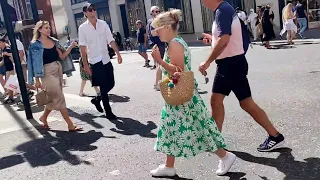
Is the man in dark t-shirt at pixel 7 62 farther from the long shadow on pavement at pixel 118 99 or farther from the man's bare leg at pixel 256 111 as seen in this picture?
the man's bare leg at pixel 256 111

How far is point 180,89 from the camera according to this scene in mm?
3502

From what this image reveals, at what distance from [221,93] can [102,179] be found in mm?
1511

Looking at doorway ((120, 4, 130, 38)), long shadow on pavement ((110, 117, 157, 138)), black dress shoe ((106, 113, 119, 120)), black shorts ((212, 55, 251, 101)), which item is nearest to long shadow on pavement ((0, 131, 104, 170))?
long shadow on pavement ((110, 117, 157, 138))

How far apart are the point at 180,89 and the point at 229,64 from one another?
73 cm

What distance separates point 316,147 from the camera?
4.13 m

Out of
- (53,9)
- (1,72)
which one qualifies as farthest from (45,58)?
(53,9)

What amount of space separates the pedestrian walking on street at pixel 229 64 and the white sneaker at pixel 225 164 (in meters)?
0.52

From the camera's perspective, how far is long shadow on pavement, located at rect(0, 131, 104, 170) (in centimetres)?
481

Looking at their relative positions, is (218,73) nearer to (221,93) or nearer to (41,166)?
(221,93)

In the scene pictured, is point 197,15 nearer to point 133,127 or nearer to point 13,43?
point 13,43

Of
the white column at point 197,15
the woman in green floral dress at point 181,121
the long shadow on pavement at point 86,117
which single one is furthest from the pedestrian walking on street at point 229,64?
the white column at point 197,15

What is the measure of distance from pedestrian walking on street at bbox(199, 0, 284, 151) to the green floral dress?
1.20 ft

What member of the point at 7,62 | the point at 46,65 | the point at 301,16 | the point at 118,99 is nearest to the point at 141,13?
the point at 301,16

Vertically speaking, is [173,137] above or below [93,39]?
below
